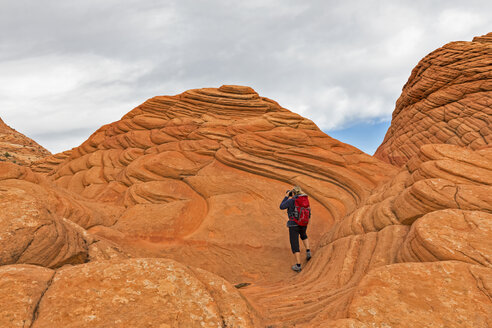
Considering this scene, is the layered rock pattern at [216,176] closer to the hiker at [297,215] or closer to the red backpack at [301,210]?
the hiker at [297,215]

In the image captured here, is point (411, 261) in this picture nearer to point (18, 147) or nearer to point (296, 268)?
point (296, 268)

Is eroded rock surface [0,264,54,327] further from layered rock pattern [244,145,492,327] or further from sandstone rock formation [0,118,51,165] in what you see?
sandstone rock formation [0,118,51,165]

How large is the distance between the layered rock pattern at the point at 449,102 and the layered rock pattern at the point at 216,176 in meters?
11.6

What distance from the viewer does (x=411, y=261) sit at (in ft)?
22.9

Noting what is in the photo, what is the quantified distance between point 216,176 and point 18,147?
203 feet

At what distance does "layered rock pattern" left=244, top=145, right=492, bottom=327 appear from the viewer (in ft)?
15.3

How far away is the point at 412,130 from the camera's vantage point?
30.2 meters

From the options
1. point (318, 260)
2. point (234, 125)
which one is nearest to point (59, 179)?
point (234, 125)

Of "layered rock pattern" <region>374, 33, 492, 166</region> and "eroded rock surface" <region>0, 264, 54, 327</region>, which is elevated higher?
"layered rock pattern" <region>374, 33, 492, 166</region>

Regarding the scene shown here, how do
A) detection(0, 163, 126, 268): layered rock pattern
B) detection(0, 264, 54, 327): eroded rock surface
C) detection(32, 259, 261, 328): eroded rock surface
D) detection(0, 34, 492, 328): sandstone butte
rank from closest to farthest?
detection(0, 264, 54, 327): eroded rock surface → detection(32, 259, 261, 328): eroded rock surface → detection(0, 34, 492, 328): sandstone butte → detection(0, 163, 126, 268): layered rock pattern

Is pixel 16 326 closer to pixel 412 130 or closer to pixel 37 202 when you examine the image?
pixel 37 202

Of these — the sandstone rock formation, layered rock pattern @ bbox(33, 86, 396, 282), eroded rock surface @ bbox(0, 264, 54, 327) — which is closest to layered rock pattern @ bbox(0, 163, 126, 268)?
eroded rock surface @ bbox(0, 264, 54, 327)

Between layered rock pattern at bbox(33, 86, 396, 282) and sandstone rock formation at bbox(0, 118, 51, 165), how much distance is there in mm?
35757

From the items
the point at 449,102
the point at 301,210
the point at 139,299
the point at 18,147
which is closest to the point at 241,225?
the point at 301,210
